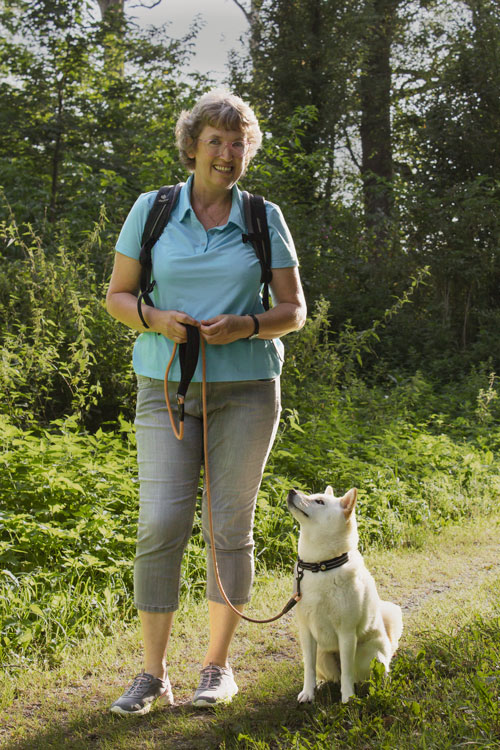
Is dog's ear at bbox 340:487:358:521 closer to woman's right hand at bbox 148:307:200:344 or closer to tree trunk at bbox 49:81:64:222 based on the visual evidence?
woman's right hand at bbox 148:307:200:344

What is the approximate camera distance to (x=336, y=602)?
2758 mm

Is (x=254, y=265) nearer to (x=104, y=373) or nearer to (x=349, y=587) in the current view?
(x=349, y=587)

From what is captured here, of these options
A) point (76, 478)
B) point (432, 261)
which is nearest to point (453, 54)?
point (432, 261)

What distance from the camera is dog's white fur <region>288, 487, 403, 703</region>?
109 inches

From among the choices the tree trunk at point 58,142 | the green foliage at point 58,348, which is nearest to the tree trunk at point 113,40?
the tree trunk at point 58,142

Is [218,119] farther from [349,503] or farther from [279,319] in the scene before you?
[349,503]

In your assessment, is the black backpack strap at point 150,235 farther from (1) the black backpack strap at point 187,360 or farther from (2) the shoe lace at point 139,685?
(2) the shoe lace at point 139,685

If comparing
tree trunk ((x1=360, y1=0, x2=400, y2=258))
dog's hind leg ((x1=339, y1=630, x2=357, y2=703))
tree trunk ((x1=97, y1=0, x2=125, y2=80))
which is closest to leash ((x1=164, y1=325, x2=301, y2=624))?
dog's hind leg ((x1=339, y1=630, x2=357, y2=703))

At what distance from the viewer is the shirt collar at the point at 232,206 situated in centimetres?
285

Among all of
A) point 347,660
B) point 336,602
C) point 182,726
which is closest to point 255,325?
point 336,602

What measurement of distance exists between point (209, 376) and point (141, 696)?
126cm

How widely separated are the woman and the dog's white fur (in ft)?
0.84

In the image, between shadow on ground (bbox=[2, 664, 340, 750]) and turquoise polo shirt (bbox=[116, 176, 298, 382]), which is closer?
shadow on ground (bbox=[2, 664, 340, 750])

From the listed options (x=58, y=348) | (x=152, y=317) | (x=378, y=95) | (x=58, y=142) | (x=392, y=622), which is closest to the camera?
(x=152, y=317)
